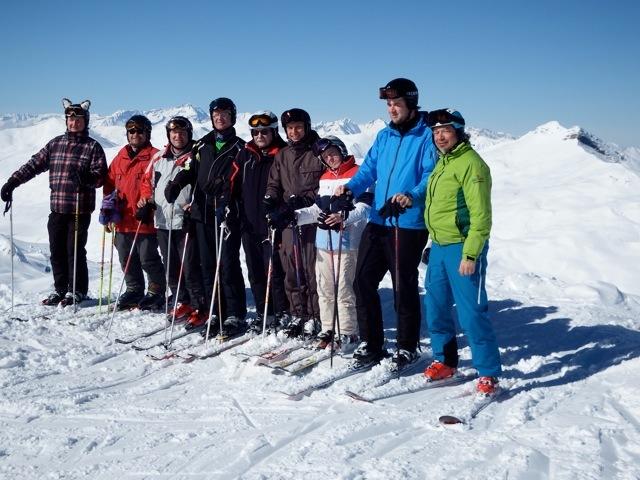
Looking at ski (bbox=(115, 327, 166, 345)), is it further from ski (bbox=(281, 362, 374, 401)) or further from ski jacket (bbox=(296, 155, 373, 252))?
ski (bbox=(281, 362, 374, 401))

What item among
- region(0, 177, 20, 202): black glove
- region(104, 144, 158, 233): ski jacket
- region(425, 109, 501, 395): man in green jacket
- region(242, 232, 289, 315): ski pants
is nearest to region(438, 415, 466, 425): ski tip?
region(425, 109, 501, 395): man in green jacket

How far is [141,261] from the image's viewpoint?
22.6 feet

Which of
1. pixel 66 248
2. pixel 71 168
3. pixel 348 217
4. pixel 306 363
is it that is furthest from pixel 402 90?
pixel 66 248

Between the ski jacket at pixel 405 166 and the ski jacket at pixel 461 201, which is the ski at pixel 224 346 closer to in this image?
the ski jacket at pixel 405 166

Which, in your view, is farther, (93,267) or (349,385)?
(93,267)

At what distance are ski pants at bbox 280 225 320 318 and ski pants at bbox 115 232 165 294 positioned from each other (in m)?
2.09

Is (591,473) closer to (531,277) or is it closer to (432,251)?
(432,251)

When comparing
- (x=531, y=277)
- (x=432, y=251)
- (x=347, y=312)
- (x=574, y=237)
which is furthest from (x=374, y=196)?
(x=574, y=237)

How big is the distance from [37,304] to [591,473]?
274 inches

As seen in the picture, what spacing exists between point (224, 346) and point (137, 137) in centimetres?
306

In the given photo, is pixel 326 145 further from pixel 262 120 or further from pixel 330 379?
pixel 330 379

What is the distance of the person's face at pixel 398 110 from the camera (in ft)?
14.2

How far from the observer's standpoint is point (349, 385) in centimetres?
428

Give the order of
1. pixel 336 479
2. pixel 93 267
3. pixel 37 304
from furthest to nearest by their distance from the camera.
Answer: pixel 93 267 < pixel 37 304 < pixel 336 479
